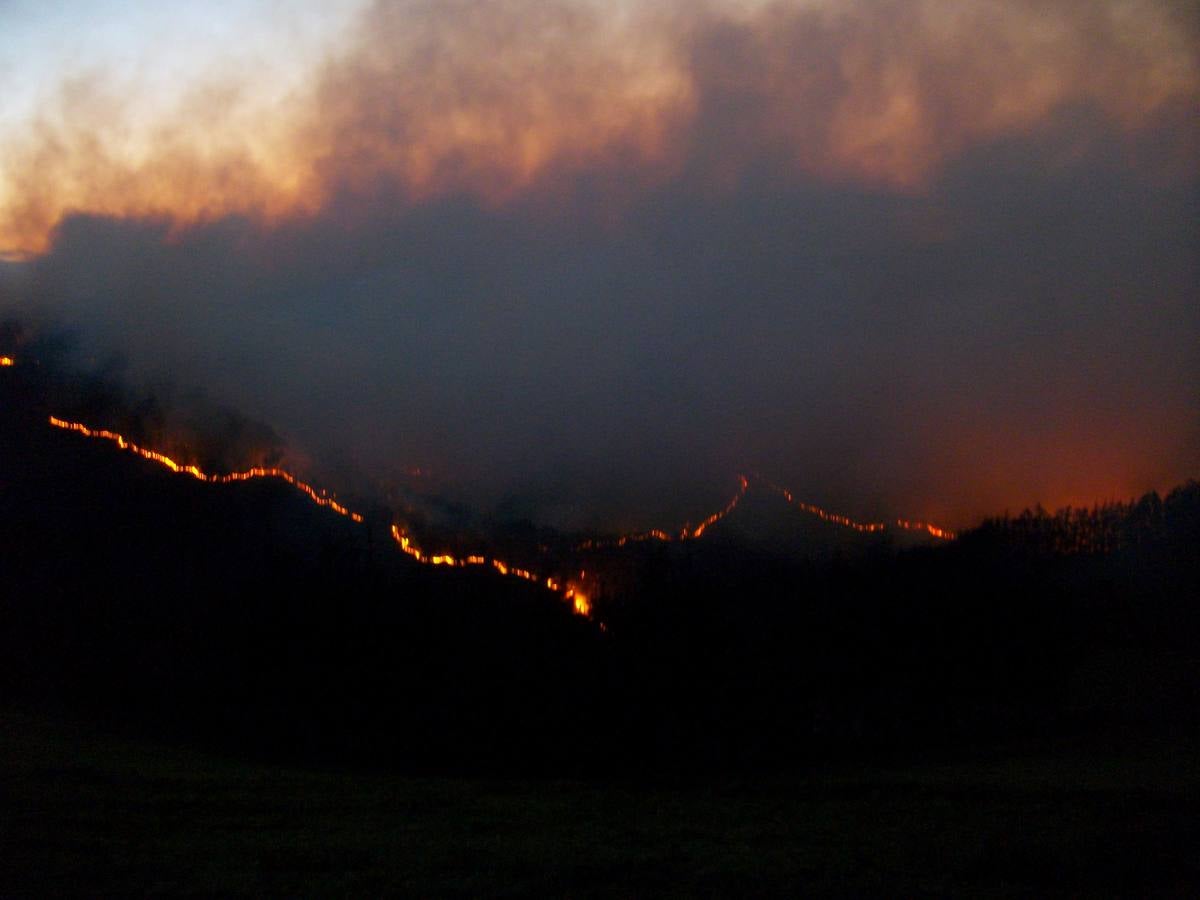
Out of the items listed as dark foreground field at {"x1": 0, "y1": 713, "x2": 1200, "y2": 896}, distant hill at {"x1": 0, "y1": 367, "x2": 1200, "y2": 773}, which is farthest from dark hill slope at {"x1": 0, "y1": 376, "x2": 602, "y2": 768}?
dark foreground field at {"x1": 0, "y1": 713, "x2": 1200, "y2": 896}

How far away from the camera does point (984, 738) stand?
97.6ft

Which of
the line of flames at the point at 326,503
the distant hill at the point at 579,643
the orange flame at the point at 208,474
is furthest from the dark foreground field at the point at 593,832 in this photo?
the orange flame at the point at 208,474

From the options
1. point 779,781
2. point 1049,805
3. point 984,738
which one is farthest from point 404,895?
point 984,738

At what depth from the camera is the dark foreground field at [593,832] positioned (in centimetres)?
1201

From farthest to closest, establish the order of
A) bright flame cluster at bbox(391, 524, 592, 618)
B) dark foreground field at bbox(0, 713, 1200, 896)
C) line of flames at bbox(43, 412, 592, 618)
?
line of flames at bbox(43, 412, 592, 618), bright flame cluster at bbox(391, 524, 592, 618), dark foreground field at bbox(0, 713, 1200, 896)

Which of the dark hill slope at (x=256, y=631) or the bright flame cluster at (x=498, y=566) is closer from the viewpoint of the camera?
the dark hill slope at (x=256, y=631)

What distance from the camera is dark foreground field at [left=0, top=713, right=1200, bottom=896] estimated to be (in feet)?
39.4

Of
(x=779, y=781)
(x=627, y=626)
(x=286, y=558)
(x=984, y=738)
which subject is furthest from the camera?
(x=286, y=558)

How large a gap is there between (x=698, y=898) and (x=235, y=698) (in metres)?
26.3

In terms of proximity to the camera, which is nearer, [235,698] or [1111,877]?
[1111,877]

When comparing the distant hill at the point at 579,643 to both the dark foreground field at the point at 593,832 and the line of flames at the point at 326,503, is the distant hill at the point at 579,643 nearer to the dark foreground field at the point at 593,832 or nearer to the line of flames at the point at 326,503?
the line of flames at the point at 326,503

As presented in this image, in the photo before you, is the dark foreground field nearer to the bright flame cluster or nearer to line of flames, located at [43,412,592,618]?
the bright flame cluster

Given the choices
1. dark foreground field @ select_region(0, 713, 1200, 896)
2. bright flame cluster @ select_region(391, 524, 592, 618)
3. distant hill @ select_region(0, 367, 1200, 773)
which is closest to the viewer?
dark foreground field @ select_region(0, 713, 1200, 896)

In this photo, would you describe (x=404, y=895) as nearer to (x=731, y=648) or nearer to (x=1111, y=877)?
(x=1111, y=877)
